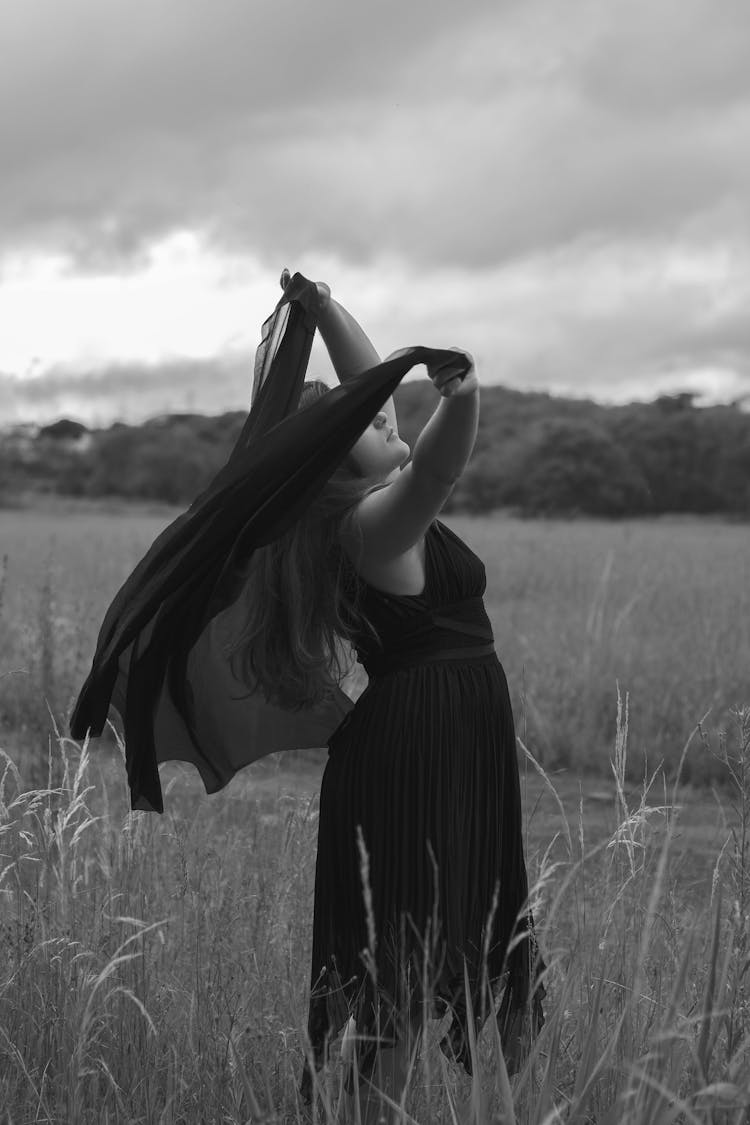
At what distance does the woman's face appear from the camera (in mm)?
2100

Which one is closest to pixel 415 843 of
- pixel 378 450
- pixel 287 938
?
pixel 378 450

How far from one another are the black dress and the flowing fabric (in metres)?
0.22

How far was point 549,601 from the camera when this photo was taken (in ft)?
35.8

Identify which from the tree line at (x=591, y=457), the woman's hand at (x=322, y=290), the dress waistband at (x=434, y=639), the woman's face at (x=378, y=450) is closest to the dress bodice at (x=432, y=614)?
the dress waistband at (x=434, y=639)

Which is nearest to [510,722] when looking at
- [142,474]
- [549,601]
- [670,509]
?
[549,601]

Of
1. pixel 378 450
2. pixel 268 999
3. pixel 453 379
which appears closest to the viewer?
pixel 453 379

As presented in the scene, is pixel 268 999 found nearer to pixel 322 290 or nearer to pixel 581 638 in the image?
pixel 322 290

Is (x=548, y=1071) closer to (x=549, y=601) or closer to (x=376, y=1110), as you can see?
(x=376, y=1110)

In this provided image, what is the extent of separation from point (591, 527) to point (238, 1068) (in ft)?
71.6

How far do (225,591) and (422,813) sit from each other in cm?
50

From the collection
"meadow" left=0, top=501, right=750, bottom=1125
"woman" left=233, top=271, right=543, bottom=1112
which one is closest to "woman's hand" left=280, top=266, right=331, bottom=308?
"woman" left=233, top=271, right=543, bottom=1112

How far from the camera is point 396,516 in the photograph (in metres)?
1.89

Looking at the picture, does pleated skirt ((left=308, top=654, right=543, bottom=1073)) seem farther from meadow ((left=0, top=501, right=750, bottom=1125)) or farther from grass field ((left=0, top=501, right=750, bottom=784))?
grass field ((left=0, top=501, right=750, bottom=784))

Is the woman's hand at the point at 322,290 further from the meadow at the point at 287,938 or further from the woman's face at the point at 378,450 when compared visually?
the meadow at the point at 287,938
